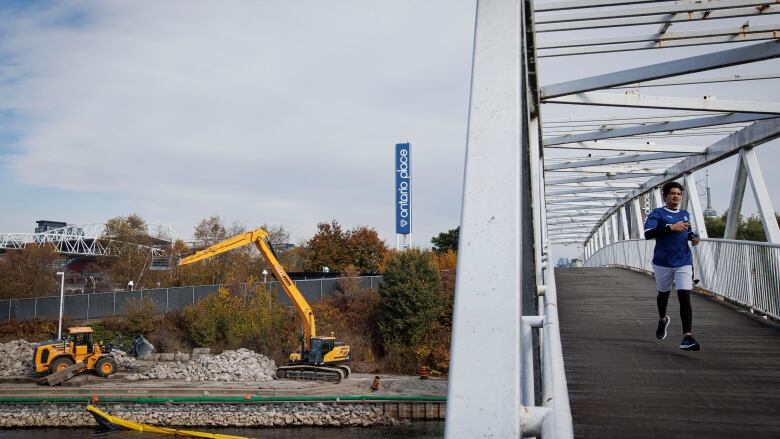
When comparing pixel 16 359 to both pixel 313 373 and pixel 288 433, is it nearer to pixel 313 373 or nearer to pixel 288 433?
pixel 313 373

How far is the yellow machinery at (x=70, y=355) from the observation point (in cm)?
3034

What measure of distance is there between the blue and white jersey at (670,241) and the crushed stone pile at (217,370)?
93.1 feet

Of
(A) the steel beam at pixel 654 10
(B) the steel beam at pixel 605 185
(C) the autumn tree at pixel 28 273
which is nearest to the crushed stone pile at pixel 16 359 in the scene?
(C) the autumn tree at pixel 28 273

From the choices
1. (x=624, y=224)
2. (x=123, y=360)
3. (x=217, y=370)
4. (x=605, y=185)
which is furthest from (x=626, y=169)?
(x=123, y=360)

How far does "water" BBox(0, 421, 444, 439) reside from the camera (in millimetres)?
26688

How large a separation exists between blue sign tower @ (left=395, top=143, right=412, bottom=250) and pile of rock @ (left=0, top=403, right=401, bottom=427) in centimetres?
1952

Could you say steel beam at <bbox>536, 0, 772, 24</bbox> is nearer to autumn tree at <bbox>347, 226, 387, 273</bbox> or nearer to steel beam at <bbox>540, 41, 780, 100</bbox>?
steel beam at <bbox>540, 41, 780, 100</bbox>

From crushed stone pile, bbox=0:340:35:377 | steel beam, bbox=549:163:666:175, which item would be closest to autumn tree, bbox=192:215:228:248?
crushed stone pile, bbox=0:340:35:377

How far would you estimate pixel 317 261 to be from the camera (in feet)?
177

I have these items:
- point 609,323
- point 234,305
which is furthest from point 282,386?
point 609,323

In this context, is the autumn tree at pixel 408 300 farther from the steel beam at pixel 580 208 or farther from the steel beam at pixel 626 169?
the steel beam at pixel 626 169

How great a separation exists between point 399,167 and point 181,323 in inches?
709

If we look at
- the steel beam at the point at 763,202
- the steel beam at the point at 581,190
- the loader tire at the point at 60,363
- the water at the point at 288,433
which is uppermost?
the steel beam at the point at 581,190

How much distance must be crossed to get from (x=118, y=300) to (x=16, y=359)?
831cm
